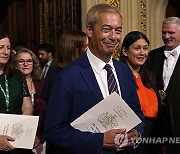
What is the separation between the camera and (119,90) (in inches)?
98.0

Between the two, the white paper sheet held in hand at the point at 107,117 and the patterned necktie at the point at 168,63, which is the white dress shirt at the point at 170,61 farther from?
the white paper sheet held in hand at the point at 107,117

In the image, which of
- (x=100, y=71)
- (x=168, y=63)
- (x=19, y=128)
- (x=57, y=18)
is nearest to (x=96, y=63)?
(x=100, y=71)

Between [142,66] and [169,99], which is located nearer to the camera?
[169,99]

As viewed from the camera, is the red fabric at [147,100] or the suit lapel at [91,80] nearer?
the suit lapel at [91,80]

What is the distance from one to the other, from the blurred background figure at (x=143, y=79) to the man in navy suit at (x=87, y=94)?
108cm

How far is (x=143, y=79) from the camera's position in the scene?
362 centimetres

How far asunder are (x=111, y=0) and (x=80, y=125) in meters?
4.58

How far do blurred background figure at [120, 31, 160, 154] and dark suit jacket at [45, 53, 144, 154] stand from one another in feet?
3.78

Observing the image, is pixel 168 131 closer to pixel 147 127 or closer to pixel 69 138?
pixel 147 127

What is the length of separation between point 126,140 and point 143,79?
132 centimetres

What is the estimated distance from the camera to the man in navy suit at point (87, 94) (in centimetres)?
229

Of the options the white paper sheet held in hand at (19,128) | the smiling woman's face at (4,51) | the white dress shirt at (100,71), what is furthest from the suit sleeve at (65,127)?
the smiling woman's face at (4,51)

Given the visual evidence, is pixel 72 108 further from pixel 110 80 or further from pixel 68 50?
pixel 68 50

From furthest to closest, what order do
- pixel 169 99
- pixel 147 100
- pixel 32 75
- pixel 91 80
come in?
pixel 32 75, pixel 147 100, pixel 169 99, pixel 91 80
